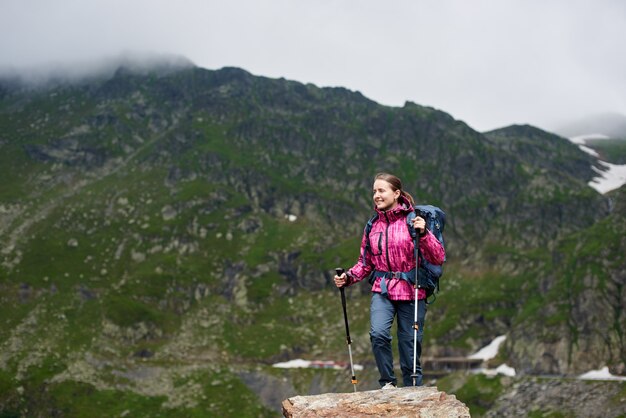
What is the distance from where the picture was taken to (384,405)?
1173 centimetres

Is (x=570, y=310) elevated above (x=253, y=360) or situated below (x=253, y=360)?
above

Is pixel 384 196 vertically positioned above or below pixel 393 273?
above

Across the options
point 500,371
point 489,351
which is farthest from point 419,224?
point 489,351

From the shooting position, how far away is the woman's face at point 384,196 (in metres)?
13.6

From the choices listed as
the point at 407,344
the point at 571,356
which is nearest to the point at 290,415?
the point at 407,344

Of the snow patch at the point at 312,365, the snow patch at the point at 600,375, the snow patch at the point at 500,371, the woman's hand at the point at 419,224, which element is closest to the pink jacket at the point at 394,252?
the woman's hand at the point at 419,224

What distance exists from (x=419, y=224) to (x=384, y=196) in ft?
4.54

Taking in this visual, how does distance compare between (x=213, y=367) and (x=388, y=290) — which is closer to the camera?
(x=388, y=290)

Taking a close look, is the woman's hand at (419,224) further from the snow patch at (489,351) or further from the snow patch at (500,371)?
the snow patch at (489,351)

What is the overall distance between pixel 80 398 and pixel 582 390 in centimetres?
12403

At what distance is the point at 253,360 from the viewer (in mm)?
174750

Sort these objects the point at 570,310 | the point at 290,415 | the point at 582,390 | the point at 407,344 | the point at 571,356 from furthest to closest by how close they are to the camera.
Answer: the point at 570,310 < the point at 571,356 < the point at 582,390 < the point at 407,344 < the point at 290,415

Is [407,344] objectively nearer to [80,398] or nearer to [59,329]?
[80,398]

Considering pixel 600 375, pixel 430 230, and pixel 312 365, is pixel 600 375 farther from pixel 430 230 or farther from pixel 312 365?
pixel 430 230
